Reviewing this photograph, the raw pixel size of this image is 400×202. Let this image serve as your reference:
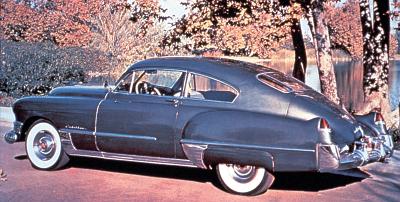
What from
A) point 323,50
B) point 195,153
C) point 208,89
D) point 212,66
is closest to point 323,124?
point 195,153

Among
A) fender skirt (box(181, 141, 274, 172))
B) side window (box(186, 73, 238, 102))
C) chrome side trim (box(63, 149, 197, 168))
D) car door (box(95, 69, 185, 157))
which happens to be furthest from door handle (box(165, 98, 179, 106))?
chrome side trim (box(63, 149, 197, 168))

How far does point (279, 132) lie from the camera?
707 centimetres

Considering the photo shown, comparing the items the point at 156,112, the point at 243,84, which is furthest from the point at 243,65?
the point at 156,112

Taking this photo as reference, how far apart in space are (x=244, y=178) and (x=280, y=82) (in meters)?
1.24

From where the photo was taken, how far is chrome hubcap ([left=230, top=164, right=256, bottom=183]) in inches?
291

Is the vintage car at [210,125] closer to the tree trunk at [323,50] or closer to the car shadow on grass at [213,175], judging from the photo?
the car shadow on grass at [213,175]

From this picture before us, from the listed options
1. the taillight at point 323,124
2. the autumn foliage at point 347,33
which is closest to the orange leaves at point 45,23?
the autumn foliage at point 347,33

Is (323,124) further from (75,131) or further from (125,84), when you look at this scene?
(75,131)

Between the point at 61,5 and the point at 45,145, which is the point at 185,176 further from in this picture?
the point at 61,5

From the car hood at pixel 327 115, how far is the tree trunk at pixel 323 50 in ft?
21.9

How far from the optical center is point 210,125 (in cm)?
741

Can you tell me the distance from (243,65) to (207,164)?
143 centimetres

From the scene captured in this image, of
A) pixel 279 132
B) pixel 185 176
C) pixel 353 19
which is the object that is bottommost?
pixel 185 176

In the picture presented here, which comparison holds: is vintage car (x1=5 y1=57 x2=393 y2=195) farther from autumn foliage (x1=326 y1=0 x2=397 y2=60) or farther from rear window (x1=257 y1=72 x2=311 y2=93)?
autumn foliage (x1=326 y1=0 x2=397 y2=60)
